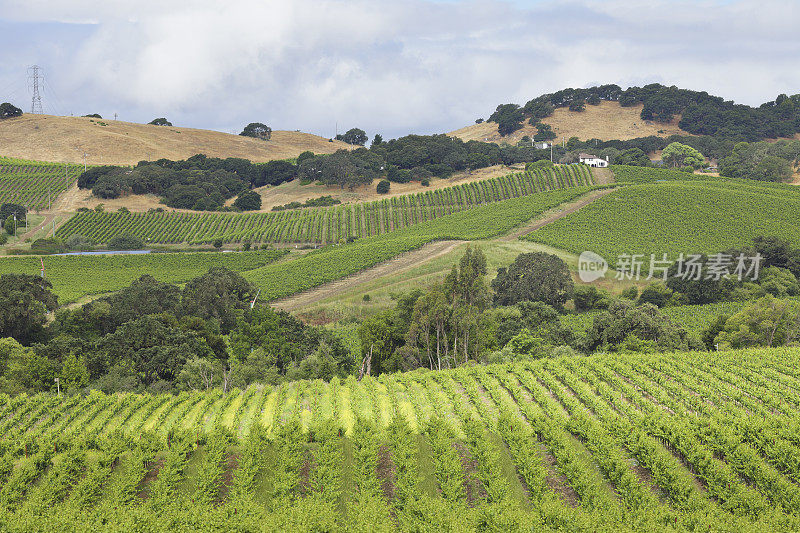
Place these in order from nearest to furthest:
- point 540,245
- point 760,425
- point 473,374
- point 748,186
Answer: point 760,425
point 473,374
point 540,245
point 748,186

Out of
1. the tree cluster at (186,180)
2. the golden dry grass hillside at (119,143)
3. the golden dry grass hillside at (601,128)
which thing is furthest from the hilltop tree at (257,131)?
the golden dry grass hillside at (601,128)

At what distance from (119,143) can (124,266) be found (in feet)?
280

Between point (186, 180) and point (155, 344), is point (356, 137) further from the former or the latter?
point (155, 344)

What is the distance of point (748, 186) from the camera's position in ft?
353

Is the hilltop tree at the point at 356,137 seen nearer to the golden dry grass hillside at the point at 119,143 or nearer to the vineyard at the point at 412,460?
the golden dry grass hillside at the point at 119,143

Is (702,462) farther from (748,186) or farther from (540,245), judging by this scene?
(748,186)

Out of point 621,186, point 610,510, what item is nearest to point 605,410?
point 610,510

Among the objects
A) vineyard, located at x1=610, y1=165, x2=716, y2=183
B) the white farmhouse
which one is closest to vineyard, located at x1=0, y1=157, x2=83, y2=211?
the white farmhouse

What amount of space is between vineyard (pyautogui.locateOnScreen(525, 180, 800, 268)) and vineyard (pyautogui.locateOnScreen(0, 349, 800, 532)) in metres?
53.4

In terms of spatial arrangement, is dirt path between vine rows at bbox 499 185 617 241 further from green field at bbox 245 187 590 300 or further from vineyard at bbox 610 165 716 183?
vineyard at bbox 610 165 716 183

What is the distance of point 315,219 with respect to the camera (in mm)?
104188

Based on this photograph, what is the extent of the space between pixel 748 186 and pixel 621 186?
75.3 feet

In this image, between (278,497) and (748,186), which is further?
(748,186)

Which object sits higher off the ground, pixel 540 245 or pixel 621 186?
pixel 621 186
